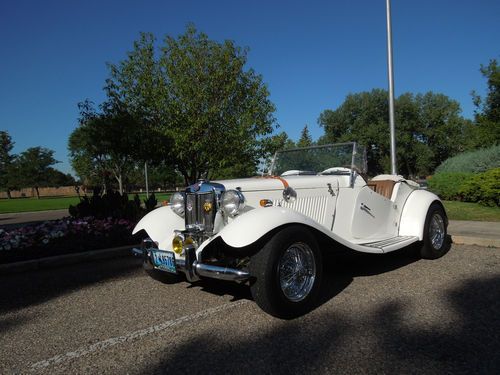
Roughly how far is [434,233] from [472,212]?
18.2ft

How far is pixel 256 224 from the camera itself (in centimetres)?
349

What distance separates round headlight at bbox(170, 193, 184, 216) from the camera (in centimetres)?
465

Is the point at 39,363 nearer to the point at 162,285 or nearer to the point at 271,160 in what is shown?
the point at 162,285

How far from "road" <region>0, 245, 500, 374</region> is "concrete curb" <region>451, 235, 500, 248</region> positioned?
156 centimetres

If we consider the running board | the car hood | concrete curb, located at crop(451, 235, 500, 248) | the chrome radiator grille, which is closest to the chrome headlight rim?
the chrome radiator grille

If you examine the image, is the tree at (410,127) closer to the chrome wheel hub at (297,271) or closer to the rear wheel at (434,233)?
the rear wheel at (434,233)

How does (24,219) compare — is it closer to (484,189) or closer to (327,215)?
(327,215)

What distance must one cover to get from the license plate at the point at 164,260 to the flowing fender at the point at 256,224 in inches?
24.6

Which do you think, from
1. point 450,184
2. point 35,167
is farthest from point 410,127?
point 35,167

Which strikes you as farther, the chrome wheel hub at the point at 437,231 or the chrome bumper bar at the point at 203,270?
the chrome wheel hub at the point at 437,231

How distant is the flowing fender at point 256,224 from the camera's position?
338 centimetres

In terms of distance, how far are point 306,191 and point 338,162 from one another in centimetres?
108

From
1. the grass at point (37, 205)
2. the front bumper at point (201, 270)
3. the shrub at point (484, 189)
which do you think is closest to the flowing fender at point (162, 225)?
the front bumper at point (201, 270)

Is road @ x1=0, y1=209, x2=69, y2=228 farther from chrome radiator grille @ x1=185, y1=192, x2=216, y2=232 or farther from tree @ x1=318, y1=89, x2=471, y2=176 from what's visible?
tree @ x1=318, y1=89, x2=471, y2=176
